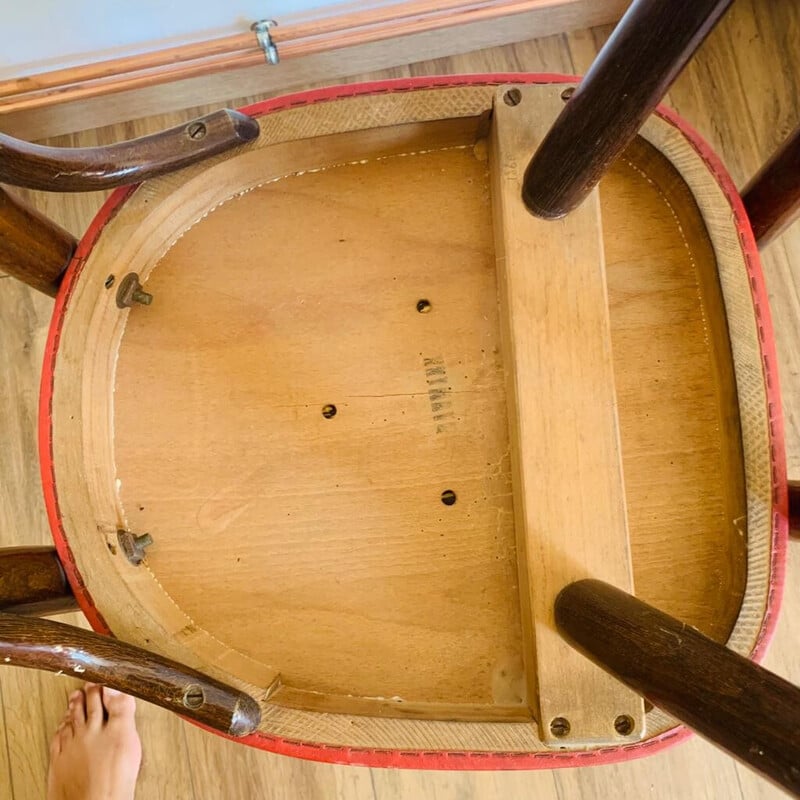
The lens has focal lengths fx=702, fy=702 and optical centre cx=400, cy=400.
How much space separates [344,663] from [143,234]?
1.52 feet

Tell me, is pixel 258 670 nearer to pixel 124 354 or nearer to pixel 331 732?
pixel 331 732

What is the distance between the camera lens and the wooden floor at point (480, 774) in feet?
3.68

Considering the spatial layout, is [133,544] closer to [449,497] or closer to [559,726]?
[449,497]

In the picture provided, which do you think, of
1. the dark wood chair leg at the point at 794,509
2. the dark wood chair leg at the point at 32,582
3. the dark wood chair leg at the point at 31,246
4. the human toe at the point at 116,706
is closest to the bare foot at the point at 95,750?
the human toe at the point at 116,706

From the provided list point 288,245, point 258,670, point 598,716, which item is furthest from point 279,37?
point 598,716

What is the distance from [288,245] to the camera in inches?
28.1

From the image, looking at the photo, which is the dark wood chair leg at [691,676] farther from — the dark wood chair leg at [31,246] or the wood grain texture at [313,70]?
the wood grain texture at [313,70]

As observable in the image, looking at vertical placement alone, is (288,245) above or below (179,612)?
above

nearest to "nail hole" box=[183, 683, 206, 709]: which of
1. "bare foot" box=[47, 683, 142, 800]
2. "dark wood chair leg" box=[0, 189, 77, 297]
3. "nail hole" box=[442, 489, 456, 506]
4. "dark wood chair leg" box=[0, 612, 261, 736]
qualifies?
"dark wood chair leg" box=[0, 612, 261, 736]

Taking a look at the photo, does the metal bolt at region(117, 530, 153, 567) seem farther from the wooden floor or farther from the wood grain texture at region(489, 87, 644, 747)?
the wooden floor

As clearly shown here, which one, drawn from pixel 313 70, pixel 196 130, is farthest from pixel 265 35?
pixel 196 130

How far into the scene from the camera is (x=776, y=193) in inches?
27.6

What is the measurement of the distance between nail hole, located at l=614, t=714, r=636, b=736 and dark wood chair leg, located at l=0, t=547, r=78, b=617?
51cm

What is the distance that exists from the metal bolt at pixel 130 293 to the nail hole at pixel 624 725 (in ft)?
1.88
